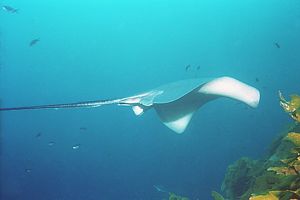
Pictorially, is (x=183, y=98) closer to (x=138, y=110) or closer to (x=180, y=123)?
(x=180, y=123)

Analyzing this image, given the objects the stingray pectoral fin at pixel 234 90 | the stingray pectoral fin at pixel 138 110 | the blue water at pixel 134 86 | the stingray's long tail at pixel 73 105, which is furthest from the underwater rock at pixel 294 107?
the blue water at pixel 134 86

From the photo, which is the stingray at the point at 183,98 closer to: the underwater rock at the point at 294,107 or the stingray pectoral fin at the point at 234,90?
the stingray pectoral fin at the point at 234,90

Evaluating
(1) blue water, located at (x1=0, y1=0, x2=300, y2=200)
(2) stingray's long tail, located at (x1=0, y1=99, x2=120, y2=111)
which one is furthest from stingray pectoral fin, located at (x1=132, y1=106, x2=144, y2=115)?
(1) blue water, located at (x1=0, y1=0, x2=300, y2=200)

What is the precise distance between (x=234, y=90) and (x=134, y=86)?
6315cm

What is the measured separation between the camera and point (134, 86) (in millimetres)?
66562

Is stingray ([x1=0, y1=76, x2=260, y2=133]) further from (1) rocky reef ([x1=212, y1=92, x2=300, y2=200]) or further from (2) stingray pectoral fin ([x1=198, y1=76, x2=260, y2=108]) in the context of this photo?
(1) rocky reef ([x1=212, y1=92, x2=300, y2=200])

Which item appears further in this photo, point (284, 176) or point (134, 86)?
point (134, 86)

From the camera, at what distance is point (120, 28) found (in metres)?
74.5

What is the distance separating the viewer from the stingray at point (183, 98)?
3559 millimetres

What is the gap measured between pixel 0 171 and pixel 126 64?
126 ft

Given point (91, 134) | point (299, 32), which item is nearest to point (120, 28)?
point (91, 134)

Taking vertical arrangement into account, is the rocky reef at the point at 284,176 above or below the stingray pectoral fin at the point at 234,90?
below

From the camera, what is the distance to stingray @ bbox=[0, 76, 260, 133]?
Answer: 3559mm

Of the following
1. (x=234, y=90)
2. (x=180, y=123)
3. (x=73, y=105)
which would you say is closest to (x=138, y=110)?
(x=180, y=123)
